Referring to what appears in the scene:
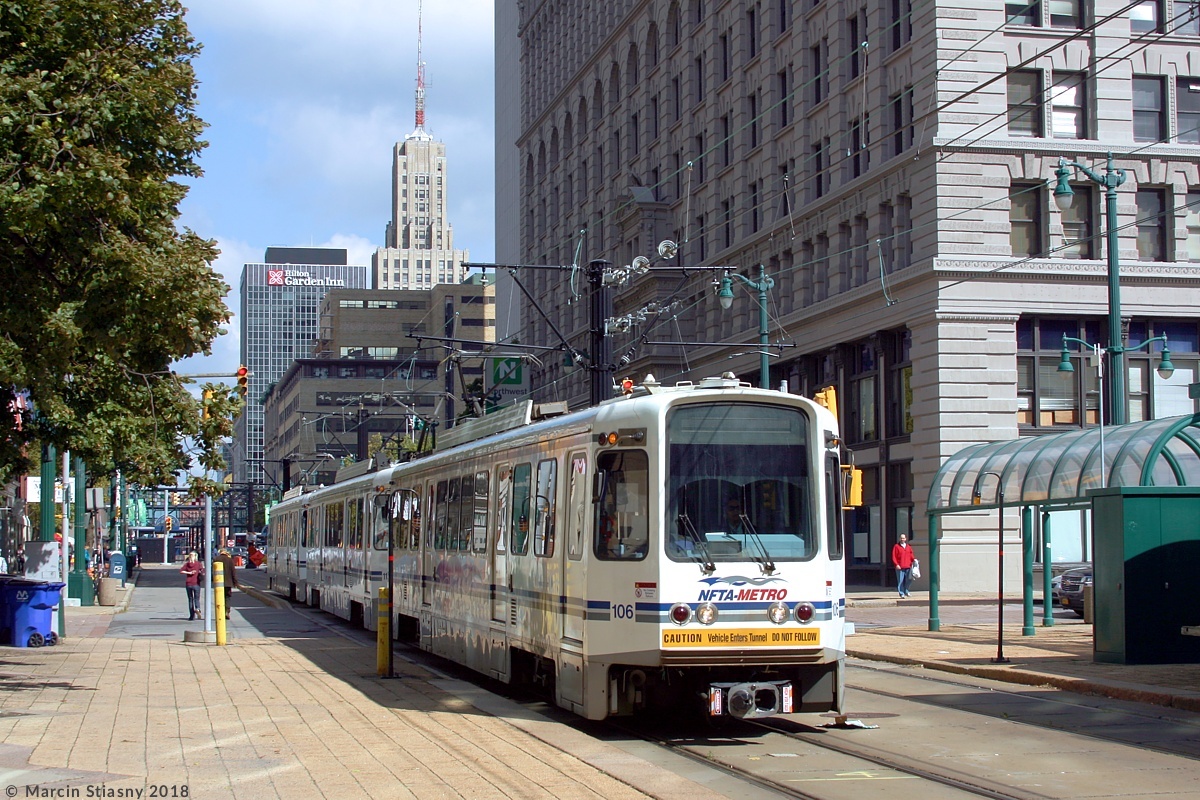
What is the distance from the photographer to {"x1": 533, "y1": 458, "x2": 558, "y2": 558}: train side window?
45.5 ft

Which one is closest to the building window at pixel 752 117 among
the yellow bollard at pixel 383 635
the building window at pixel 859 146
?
the building window at pixel 859 146

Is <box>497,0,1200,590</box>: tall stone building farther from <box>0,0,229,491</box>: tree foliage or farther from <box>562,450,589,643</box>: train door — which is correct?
<box>562,450,589,643</box>: train door

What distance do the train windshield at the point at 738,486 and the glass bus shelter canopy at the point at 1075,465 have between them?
8.86m

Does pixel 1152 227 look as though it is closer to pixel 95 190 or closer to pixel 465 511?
pixel 465 511

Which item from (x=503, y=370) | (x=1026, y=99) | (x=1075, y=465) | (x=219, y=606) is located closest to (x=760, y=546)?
(x=1075, y=465)

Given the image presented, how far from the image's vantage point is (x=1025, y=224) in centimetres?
4147

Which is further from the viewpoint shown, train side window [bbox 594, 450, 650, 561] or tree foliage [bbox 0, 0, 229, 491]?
tree foliage [bbox 0, 0, 229, 491]

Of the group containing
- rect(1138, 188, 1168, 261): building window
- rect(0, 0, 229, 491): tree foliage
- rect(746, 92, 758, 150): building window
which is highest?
rect(746, 92, 758, 150): building window

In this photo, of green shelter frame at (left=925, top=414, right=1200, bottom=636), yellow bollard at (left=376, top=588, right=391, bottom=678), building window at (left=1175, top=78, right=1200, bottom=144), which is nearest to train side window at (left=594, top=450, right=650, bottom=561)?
yellow bollard at (left=376, top=588, right=391, bottom=678)

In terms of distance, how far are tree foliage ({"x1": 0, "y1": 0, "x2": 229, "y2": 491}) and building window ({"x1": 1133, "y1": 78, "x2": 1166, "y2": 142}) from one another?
3339cm

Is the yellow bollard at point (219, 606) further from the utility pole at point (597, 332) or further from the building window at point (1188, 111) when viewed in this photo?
the building window at point (1188, 111)

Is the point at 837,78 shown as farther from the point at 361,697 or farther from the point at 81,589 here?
the point at 361,697

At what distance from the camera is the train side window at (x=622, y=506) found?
40.1 feet

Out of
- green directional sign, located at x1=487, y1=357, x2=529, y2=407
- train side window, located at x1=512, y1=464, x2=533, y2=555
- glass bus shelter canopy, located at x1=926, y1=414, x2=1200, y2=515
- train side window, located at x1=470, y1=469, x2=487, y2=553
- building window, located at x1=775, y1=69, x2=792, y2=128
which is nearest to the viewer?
→ train side window, located at x1=512, y1=464, x2=533, y2=555
